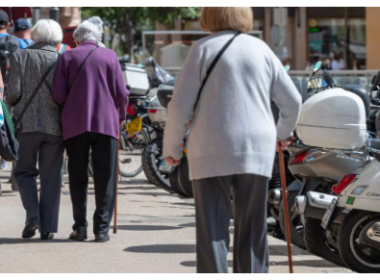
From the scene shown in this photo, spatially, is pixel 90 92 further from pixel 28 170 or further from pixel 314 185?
pixel 314 185

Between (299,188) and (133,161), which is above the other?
(299,188)

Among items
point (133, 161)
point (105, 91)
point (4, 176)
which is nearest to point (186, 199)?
point (133, 161)

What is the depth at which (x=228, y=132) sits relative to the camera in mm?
4766

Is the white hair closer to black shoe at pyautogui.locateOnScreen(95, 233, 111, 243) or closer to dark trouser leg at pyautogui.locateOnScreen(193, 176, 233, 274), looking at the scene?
black shoe at pyautogui.locateOnScreen(95, 233, 111, 243)

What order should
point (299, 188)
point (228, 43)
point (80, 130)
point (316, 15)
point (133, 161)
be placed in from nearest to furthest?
1. point (228, 43)
2. point (80, 130)
3. point (299, 188)
4. point (133, 161)
5. point (316, 15)

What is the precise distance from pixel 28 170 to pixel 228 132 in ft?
9.93

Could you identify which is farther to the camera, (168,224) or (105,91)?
(168,224)

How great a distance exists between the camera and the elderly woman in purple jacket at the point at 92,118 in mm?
7031

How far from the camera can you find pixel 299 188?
7473 mm

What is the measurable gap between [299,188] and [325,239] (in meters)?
0.90

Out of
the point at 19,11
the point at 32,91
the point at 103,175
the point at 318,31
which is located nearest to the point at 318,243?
the point at 103,175

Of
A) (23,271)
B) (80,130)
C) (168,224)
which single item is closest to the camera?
(23,271)

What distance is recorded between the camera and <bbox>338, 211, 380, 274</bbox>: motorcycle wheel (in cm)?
604

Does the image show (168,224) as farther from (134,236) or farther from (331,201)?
(331,201)
